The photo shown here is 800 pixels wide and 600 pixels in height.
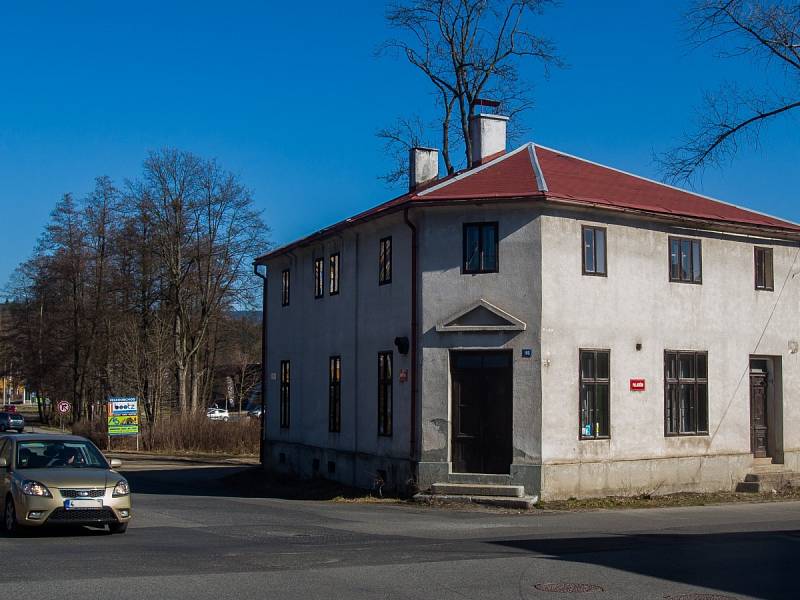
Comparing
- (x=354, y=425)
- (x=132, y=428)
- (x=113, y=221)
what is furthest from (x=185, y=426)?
(x=354, y=425)

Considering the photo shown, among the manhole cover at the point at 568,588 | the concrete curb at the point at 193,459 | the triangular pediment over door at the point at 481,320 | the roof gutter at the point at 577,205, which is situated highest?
the roof gutter at the point at 577,205

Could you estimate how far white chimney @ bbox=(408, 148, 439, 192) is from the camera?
27125mm

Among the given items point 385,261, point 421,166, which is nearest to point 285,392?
point 421,166

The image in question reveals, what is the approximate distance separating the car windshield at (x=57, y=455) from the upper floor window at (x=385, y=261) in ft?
29.7

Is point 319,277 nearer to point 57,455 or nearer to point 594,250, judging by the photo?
point 594,250

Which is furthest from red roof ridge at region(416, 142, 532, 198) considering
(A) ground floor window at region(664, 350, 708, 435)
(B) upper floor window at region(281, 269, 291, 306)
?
(B) upper floor window at region(281, 269, 291, 306)

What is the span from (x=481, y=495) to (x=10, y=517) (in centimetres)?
936

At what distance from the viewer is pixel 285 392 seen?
29.3 m

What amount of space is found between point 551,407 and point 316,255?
936 cm

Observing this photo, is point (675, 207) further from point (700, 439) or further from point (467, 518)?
point (467, 518)

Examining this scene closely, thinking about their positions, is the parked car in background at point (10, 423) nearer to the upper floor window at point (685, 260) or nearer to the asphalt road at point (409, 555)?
the asphalt road at point (409, 555)

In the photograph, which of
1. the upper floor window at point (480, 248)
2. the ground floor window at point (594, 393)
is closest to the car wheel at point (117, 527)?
the upper floor window at point (480, 248)

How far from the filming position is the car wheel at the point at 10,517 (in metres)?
13.7

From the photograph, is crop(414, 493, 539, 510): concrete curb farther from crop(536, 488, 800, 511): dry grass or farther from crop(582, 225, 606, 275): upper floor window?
crop(582, 225, 606, 275): upper floor window
